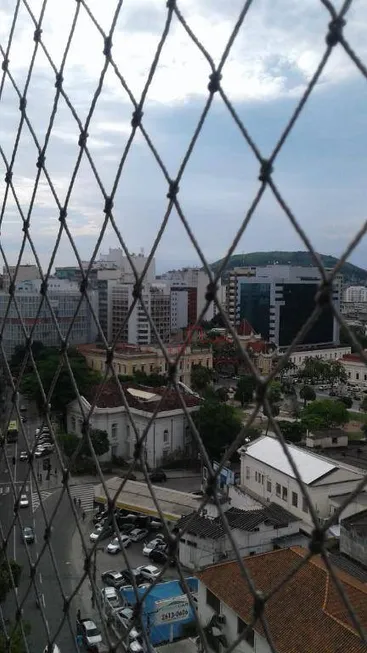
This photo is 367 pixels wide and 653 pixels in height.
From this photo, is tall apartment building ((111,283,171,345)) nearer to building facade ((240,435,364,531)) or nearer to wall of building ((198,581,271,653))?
building facade ((240,435,364,531))

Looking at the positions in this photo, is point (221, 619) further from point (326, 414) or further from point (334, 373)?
point (334, 373)

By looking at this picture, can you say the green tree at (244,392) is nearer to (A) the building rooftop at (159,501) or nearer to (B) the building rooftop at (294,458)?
(B) the building rooftop at (294,458)

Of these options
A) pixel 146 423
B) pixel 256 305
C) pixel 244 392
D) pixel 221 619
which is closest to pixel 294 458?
pixel 146 423

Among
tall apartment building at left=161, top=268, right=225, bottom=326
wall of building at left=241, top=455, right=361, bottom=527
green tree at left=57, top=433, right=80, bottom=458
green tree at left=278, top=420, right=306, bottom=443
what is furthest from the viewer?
tall apartment building at left=161, top=268, right=225, bottom=326

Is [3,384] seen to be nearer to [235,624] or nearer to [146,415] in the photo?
[235,624]

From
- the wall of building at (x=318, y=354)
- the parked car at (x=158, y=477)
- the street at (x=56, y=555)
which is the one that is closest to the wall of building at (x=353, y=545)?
the street at (x=56, y=555)

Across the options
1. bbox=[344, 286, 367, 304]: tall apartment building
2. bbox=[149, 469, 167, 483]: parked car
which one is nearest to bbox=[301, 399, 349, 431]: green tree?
bbox=[149, 469, 167, 483]: parked car

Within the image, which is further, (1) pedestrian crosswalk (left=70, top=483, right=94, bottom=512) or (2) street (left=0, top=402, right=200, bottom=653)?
(1) pedestrian crosswalk (left=70, top=483, right=94, bottom=512)
